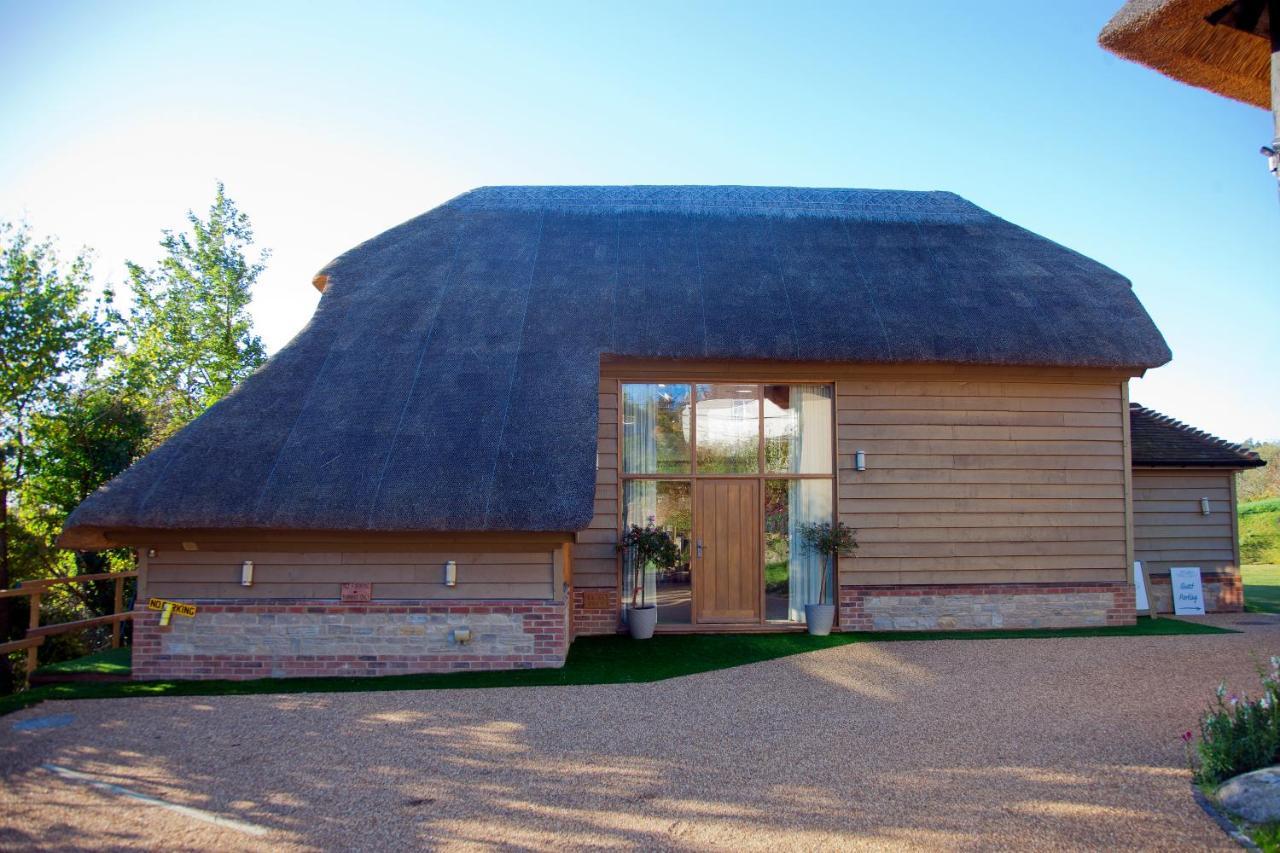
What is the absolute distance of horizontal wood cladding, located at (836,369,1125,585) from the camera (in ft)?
34.6

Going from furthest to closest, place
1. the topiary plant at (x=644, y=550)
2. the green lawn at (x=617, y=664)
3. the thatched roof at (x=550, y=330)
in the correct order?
1. the topiary plant at (x=644, y=550)
2. the thatched roof at (x=550, y=330)
3. the green lawn at (x=617, y=664)

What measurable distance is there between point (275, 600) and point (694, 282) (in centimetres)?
634

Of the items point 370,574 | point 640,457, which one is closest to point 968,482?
point 640,457

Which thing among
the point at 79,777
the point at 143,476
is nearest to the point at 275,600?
the point at 143,476

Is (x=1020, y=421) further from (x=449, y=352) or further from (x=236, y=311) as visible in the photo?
(x=236, y=311)

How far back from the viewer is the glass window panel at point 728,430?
419 inches

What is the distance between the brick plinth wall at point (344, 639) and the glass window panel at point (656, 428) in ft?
8.61

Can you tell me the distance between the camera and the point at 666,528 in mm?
10477

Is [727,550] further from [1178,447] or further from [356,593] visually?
[1178,447]

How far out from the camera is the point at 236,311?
2000cm

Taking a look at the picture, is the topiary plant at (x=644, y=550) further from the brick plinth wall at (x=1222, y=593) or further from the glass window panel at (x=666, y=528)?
the brick plinth wall at (x=1222, y=593)

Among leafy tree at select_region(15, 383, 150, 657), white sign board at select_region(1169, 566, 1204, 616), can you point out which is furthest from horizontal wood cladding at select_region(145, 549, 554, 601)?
white sign board at select_region(1169, 566, 1204, 616)

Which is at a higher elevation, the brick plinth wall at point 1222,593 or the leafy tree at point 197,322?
the leafy tree at point 197,322

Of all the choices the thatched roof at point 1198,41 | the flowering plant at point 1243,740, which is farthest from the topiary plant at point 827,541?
the thatched roof at point 1198,41
